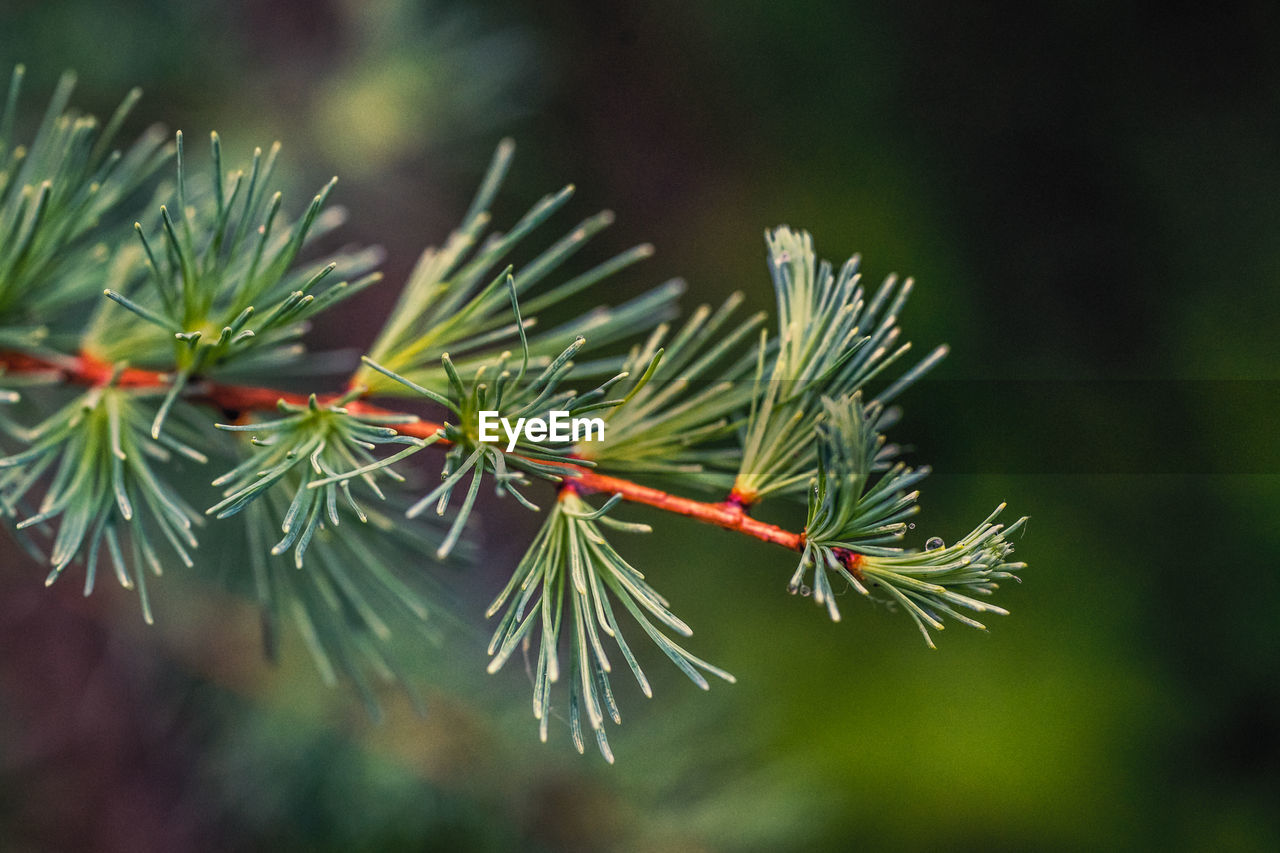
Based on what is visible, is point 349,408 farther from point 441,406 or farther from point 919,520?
point 919,520

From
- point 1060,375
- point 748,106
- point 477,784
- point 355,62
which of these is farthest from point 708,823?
point 748,106

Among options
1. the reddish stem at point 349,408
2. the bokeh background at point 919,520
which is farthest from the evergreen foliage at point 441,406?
the bokeh background at point 919,520

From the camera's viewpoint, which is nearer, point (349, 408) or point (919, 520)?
point (349, 408)

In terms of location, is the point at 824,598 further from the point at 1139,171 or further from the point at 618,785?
the point at 1139,171

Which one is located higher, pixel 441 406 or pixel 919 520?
pixel 441 406

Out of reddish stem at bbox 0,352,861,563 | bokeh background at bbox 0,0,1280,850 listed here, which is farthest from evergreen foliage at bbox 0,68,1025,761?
bokeh background at bbox 0,0,1280,850

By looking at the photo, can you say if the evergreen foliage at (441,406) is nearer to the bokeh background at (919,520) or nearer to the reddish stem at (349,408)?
the reddish stem at (349,408)

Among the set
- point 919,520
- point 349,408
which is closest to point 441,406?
point 349,408

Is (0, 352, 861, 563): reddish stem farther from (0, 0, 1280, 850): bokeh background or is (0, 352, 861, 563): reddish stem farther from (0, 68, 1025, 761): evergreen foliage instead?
(0, 0, 1280, 850): bokeh background
